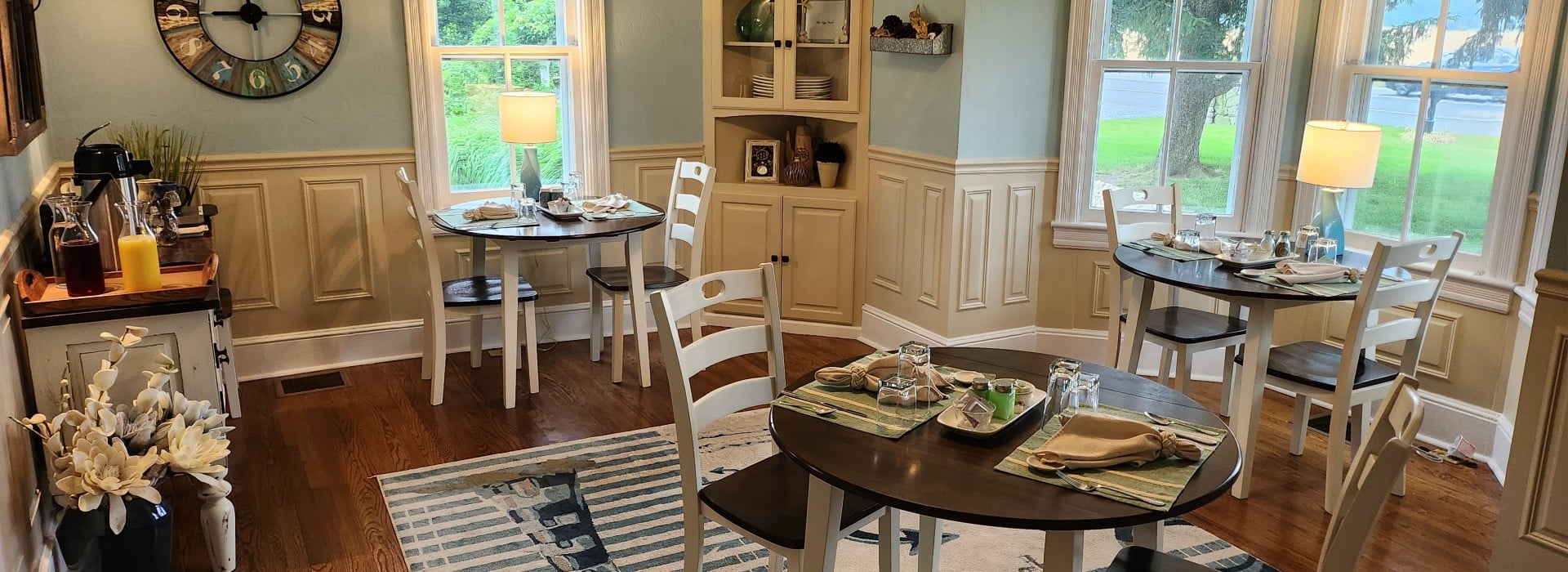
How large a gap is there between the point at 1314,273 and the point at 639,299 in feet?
8.16

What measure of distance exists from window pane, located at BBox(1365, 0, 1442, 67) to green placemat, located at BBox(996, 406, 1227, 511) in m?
2.80

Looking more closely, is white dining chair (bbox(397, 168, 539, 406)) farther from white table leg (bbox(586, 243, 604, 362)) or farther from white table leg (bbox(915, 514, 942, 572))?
white table leg (bbox(915, 514, 942, 572))

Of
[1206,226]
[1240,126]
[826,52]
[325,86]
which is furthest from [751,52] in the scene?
[1206,226]

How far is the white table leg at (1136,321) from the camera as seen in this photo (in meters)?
3.79

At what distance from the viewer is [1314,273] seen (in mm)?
3443

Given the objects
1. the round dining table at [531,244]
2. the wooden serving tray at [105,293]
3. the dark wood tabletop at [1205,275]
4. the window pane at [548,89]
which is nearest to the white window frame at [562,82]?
the window pane at [548,89]

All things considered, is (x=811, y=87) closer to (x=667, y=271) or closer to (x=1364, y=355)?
(x=667, y=271)

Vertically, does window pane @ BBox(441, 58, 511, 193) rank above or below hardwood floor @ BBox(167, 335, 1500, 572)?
above

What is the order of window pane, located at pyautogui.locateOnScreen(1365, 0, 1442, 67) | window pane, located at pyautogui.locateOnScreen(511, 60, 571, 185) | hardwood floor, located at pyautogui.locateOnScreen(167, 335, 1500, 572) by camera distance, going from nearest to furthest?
hardwood floor, located at pyautogui.locateOnScreen(167, 335, 1500, 572) < window pane, located at pyautogui.locateOnScreen(1365, 0, 1442, 67) < window pane, located at pyautogui.locateOnScreen(511, 60, 571, 185)

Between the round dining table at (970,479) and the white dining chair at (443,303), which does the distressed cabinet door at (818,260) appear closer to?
the white dining chair at (443,303)

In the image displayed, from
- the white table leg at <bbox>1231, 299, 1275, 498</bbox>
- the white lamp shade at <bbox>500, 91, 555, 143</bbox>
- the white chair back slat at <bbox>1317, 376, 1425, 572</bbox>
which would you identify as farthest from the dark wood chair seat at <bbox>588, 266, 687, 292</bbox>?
the white chair back slat at <bbox>1317, 376, 1425, 572</bbox>

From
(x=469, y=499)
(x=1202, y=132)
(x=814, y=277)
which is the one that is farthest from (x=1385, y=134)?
(x=469, y=499)

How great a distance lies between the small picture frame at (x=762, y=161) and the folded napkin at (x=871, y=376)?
3038mm

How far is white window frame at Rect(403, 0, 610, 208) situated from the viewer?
4.57 m
